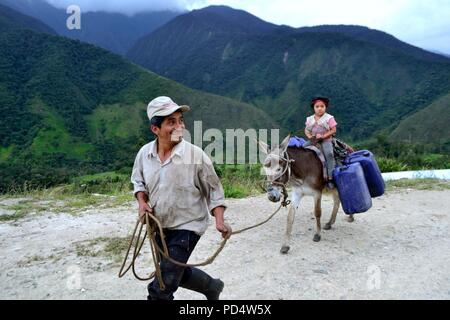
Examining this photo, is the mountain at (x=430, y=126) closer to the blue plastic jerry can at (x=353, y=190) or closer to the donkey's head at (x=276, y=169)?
the blue plastic jerry can at (x=353, y=190)

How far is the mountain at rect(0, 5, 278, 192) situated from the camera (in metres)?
56.6

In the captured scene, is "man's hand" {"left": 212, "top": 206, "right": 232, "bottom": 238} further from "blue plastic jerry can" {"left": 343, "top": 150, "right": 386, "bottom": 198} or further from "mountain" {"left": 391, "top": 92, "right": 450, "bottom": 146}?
"mountain" {"left": 391, "top": 92, "right": 450, "bottom": 146}

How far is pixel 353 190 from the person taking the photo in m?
5.20

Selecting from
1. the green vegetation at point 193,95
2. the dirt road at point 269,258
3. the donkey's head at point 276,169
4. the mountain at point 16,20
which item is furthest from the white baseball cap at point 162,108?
the mountain at point 16,20

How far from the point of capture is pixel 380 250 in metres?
5.21

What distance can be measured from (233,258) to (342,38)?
5243 inches

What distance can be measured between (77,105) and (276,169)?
2906 inches

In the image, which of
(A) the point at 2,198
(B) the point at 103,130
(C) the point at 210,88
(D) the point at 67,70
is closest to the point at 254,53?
(C) the point at 210,88

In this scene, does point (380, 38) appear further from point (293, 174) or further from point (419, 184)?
point (293, 174)

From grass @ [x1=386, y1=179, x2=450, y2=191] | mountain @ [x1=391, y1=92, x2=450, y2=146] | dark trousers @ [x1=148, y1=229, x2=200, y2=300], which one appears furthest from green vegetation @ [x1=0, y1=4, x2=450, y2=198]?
dark trousers @ [x1=148, y1=229, x2=200, y2=300]

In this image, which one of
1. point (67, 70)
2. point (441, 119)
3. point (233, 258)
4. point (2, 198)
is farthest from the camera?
point (67, 70)

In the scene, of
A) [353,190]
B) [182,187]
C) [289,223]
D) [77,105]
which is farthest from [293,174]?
[77,105]

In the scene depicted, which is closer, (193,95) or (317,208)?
(317,208)

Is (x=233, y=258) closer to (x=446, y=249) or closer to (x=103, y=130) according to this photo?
(x=446, y=249)
